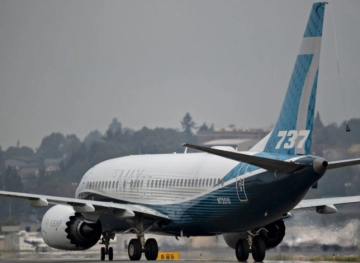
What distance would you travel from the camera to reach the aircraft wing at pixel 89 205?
39469 mm

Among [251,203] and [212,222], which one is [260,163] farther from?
[212,222]

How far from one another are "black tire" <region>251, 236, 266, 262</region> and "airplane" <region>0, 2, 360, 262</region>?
0.12ft

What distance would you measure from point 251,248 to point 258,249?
32 cm

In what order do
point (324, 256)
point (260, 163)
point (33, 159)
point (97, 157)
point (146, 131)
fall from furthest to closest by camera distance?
point (33, 159) < point (146, 131) < point (97, 157) < point (324, 256) < point (260, 163)

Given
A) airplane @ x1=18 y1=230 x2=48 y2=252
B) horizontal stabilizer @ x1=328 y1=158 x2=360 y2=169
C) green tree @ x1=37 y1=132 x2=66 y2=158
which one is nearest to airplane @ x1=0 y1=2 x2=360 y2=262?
horizontal stabilizer @ x1=328 y1=158 x2=360 y2=169

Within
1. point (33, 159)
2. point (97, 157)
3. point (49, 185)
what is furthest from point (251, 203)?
point (33, 159)

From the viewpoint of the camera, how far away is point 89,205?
1601 inches

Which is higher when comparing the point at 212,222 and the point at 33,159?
the point at 33,159

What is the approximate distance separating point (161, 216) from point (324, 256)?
7866 millimetres

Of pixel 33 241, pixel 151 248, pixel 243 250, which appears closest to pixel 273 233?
pixel 243 250

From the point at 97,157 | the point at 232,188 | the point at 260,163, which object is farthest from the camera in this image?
the point at 97,157

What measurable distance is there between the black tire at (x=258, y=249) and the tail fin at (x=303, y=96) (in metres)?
4.43

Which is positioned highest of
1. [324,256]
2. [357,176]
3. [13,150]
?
[13,150]

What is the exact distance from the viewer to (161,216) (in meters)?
42.1
